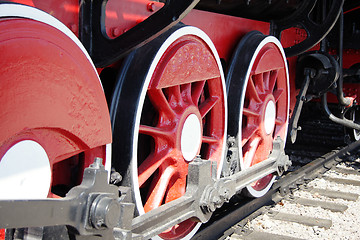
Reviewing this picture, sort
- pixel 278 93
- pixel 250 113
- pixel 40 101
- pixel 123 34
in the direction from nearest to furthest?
pixel 40 101, pixel 123 34, pixel 250 113, pixel 278 93

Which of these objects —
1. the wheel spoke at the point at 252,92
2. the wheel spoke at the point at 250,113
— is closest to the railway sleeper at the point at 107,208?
the wheel spoke at the point at 250,113

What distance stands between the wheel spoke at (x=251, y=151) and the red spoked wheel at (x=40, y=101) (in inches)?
66.8

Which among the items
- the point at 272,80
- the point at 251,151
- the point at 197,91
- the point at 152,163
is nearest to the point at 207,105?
the point at 197,91

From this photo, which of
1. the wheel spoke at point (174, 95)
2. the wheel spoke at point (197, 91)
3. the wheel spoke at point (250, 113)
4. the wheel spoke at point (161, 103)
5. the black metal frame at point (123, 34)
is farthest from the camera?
the wheel spoke at point (250, 113)

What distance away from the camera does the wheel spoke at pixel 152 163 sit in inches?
81.7

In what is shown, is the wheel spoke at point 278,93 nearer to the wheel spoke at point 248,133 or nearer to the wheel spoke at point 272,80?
the wheel spoke at point 272,80

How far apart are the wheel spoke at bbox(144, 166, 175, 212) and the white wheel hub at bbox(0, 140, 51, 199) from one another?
77 cm

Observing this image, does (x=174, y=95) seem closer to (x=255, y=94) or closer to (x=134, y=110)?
(x=134, y=110)

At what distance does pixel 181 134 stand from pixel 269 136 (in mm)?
1275

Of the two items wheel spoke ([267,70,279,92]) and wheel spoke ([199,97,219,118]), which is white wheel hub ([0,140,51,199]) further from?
wheel spoke ([267,70,279,92])

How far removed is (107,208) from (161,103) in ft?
2.60

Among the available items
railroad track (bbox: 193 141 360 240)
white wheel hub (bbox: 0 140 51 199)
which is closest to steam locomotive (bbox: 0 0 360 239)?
white wheel hub (bbox: 0 140 51 199)

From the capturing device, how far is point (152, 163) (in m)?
2.11

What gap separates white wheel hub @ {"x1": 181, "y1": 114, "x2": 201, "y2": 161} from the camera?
220cm
